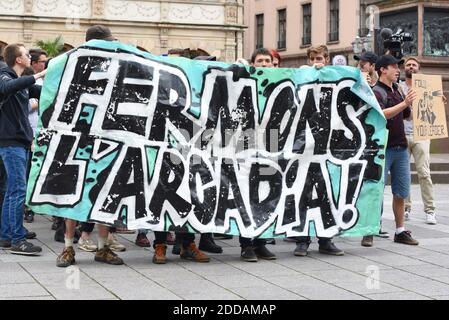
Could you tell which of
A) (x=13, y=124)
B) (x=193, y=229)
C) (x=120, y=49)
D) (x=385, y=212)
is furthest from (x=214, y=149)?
(x=385, y=212)

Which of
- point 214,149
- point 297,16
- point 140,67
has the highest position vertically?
point 297,16

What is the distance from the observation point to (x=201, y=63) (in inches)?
309

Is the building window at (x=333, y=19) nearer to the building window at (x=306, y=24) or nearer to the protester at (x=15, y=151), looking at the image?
the building window at (x=306, y=24)

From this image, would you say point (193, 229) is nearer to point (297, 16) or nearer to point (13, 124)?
point (13, 124)

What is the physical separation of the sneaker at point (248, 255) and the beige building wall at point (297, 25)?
3240 centimetres

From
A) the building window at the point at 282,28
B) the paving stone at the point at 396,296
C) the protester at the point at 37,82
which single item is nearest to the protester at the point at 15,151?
the protester at the point at 37,82

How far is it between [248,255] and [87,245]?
5.55 feet

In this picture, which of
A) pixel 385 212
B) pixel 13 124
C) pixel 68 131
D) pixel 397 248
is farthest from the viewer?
pixel 385 212

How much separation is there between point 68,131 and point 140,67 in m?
0.89

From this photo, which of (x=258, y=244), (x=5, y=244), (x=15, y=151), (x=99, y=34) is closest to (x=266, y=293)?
(x=258, y=244)

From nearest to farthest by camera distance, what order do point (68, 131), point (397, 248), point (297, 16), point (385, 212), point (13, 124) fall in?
point (68, 131), point (13, 124), point (397, 248), point (385, 212), point (297, 16)

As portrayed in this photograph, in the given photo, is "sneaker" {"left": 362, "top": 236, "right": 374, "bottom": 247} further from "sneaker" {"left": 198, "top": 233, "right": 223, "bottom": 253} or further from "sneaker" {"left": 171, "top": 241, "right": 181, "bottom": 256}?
"sneaker" {"left": 171, "top": 241, "right": 181, "bottom": 256}

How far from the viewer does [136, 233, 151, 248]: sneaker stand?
8.61 metres

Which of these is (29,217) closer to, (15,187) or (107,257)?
(15,187)
